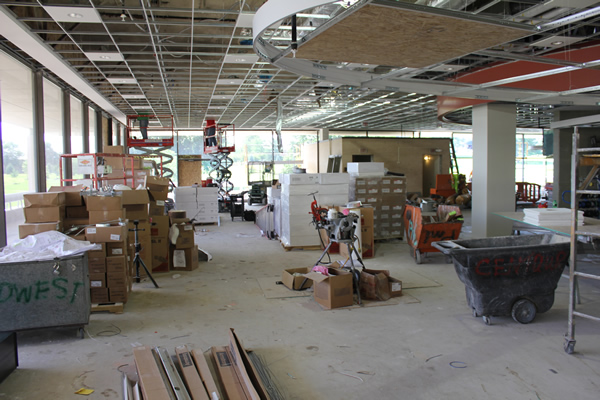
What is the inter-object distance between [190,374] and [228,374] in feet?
0.92

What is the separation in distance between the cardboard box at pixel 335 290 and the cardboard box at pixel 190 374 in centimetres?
184

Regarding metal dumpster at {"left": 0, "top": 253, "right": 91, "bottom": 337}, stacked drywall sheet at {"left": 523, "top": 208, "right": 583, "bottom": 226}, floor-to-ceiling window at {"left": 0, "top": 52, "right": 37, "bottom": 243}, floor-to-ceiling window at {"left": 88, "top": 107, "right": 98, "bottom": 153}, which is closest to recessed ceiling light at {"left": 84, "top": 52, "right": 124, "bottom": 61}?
floor-to-ceiling window at {"left": 0, "top": 52, "right": 37, "bottom": 243}

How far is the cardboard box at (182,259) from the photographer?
22.4 ft

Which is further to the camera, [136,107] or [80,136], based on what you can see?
[136,107]

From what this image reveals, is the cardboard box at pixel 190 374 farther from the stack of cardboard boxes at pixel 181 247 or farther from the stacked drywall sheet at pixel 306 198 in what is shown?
the stacked drywall sheet at pixel 306 198

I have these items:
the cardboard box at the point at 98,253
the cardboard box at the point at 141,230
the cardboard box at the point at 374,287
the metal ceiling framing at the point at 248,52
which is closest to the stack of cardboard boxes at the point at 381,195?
the metal ceiling framing at the point at 248,52

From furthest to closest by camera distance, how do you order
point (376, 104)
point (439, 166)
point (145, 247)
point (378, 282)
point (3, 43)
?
point (439, 166)
point (376, 104)
point (3, 43)
point (145, 247)
point (378, 282)

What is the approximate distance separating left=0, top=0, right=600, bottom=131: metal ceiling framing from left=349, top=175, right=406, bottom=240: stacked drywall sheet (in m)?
2.28

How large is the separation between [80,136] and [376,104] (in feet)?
30.2

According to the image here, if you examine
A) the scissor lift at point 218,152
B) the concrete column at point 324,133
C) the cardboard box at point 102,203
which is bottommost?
the cardboard box at point 102,203

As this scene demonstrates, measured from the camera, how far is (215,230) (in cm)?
1141

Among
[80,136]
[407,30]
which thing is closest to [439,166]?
[80,136]

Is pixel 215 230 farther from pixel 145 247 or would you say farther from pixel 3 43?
pixel 3 43

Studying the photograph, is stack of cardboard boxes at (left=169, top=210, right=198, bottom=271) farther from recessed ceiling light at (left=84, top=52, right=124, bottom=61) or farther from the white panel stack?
the white panel stack
